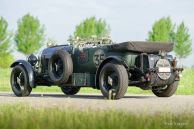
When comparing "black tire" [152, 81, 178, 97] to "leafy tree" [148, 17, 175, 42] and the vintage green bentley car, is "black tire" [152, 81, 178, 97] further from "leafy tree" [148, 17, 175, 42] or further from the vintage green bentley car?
"leafy tree" [148, 17, 175, 42]

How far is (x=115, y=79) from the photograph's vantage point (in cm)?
1333

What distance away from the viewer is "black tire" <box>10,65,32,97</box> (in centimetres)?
1575

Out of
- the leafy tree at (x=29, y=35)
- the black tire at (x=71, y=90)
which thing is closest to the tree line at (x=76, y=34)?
the leafy tree at (x=29, y=35)

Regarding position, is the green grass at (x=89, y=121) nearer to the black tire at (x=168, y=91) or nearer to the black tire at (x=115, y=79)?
the black tire at (x=115, y=79)

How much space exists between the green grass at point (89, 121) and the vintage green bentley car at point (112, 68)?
4.88 m

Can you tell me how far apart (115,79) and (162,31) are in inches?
1848

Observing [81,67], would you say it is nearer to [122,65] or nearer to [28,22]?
[122,65]

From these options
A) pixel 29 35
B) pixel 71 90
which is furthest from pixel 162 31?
pixel 71 90

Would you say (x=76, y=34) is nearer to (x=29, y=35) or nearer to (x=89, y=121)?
(x=29, y=35)

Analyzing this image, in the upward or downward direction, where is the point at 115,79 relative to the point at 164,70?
downward

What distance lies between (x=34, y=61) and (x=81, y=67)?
2457 millimetres

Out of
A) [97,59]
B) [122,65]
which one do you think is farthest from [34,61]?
[122,65]

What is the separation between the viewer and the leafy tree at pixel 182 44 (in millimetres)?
60656

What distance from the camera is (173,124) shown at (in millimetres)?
6621
